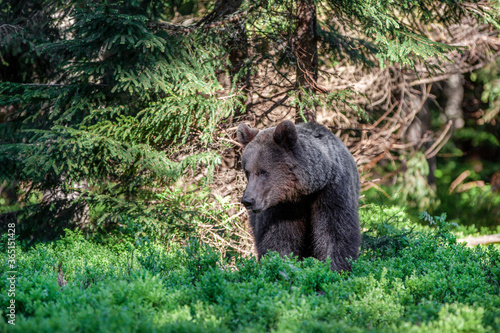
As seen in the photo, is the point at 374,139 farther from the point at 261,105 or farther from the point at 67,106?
the point at 67,106

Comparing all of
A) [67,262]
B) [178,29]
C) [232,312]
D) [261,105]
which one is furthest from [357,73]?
[232,312]

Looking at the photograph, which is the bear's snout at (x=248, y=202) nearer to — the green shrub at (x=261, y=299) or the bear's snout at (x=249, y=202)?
the bear's snout at (x=249, y=202)

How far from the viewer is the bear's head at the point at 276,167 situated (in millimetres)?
5262

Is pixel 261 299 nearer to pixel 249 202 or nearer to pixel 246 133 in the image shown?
pixel 249 202

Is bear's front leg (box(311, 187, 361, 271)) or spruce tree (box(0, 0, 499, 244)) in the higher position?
spruce tree (box(0, 0, 499, 244))

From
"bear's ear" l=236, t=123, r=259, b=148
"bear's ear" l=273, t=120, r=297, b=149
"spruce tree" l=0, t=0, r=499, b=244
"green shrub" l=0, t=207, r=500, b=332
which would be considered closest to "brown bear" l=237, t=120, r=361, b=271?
"bear's ear" l=273, t=120, r=297, b=149

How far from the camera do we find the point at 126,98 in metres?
7.69

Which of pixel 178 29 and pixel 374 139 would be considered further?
pixel 374 139

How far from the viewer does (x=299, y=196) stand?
5.42 m

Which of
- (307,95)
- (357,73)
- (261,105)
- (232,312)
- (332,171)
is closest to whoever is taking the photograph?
(232,312)

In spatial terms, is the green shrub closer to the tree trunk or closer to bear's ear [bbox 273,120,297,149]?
bear's ear [bbox 273,120,297,149]

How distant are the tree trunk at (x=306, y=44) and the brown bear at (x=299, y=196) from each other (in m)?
2.11

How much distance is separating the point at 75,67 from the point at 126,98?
0.95 metres

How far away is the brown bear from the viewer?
5320mm
